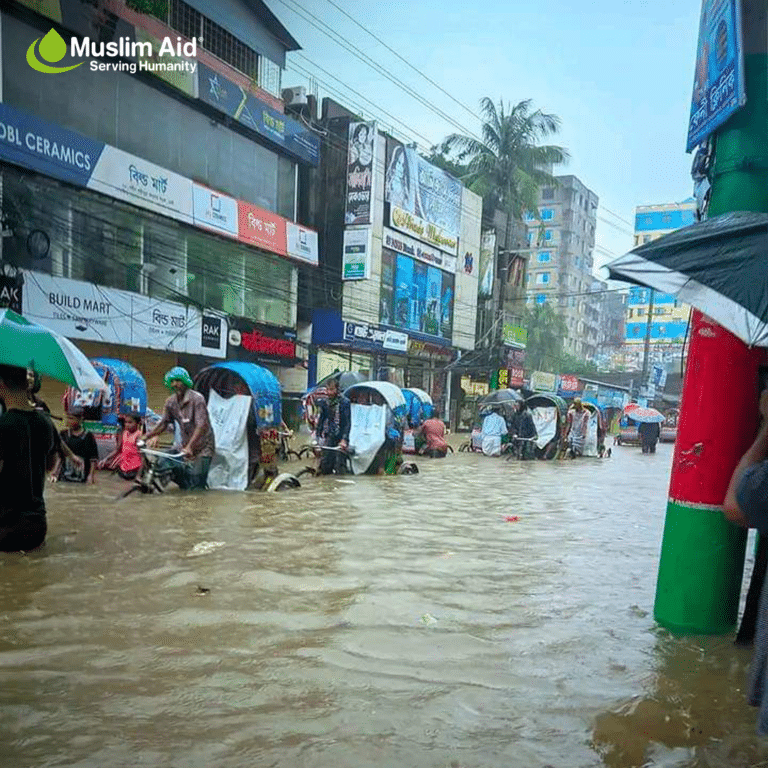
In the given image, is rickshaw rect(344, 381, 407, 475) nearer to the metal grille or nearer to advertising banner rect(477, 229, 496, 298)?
the metal grille

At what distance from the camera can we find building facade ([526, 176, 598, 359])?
257 ft

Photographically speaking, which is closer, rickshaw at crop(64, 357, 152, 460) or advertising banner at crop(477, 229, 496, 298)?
rickshaw at crop(64, 357, 152, 460)

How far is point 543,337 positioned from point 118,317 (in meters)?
43.9

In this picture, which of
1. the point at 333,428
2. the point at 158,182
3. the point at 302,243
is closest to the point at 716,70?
the point at 333,428

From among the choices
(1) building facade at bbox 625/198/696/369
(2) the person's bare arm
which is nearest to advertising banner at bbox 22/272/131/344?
(2) the person's bare arm

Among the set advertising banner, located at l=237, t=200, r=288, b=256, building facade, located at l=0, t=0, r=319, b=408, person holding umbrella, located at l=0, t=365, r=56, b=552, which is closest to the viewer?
person holding umbrella, located at l=0, t=365, r=56, b=552

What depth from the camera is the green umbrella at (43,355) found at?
5934mm

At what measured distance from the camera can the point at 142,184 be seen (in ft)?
62.1

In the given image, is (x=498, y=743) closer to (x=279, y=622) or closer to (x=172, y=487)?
(x=279, y=622)

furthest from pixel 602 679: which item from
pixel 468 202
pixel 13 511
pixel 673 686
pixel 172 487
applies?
pixel 468 202

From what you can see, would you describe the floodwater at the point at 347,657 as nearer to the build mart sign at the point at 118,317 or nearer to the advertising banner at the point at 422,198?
the build mart sign at the point at 118,317

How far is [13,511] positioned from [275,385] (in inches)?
280

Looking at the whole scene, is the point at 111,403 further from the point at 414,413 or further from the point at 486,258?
the point at 486,258

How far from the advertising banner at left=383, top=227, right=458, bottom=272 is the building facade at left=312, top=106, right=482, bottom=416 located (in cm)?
5
